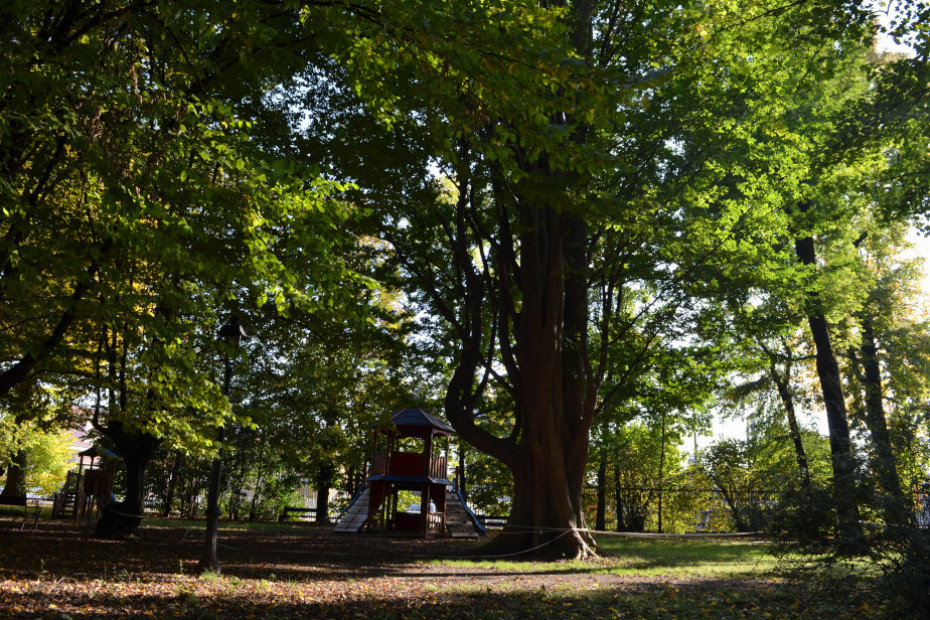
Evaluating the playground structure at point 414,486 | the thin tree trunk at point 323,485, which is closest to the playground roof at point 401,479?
the playground structure at point 414,486

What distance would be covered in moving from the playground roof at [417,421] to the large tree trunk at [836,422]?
10.2 m

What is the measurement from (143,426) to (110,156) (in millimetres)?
4992

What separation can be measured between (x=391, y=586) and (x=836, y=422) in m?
12.9

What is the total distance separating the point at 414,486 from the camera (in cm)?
2086

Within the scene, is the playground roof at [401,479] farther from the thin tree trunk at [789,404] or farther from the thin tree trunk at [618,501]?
the thin tree trunk at [789,404]

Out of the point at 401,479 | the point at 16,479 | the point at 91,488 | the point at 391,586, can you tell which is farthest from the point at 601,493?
the point at 16,479

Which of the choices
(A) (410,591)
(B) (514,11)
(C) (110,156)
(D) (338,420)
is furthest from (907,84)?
(D) (338,420)

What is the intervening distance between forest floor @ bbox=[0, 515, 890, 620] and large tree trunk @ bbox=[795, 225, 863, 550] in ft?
2.17

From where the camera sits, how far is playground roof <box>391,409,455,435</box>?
2027 cm

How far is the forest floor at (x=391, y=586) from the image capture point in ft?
21.8

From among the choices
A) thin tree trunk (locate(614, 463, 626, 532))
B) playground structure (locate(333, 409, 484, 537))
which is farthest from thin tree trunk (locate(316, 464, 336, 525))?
thin tree trunk (locate(614, 463, 626, 532))

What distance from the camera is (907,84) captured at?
A: 11.5 meters

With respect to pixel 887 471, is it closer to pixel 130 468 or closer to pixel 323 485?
pixel 130 468

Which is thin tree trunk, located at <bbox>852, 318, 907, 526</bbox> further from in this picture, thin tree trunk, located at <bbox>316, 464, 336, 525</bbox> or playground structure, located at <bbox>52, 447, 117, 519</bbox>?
thin tree trunk, located at <bbox>316, 464, 336, 525</bbox>
